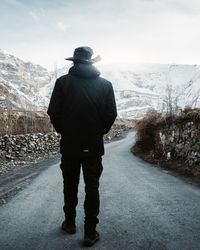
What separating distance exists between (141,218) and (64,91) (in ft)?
6.70

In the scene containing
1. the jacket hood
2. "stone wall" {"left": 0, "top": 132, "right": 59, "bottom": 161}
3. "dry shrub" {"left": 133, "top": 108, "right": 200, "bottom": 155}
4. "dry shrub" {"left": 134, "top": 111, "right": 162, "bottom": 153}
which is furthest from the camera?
"dry shrub" {"left": 134, "top": 111, "right": 162, "bottom": 153}

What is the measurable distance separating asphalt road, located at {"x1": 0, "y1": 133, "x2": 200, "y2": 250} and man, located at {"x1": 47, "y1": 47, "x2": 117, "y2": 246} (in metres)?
0.35

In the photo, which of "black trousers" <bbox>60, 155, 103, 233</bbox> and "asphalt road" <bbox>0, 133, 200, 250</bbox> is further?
"black trousers" <bbox>60, 155, 103, 233</bbox>

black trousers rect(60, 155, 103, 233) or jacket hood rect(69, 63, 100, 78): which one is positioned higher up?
jacket hood rect(69, 63, 100, 78)

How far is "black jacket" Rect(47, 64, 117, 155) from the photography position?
443cm

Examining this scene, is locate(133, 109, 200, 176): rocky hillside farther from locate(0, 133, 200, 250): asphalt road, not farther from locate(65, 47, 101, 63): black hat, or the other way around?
locate(65, 47, 101, 63): black hat

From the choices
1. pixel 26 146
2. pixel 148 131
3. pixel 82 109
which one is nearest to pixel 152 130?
pixel 148 131

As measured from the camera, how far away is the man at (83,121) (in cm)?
441

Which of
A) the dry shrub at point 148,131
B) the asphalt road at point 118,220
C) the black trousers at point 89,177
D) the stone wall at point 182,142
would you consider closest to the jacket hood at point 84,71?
the black trousers at point 89,177

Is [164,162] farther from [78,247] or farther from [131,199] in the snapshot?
[78,247]

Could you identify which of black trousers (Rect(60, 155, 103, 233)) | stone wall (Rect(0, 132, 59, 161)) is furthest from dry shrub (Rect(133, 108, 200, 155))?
black trousers (Rect(60, 155, 103, 233))

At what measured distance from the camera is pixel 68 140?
445cm

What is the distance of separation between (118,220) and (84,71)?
79.9 inches

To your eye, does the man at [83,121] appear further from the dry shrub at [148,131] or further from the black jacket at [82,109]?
the dry shrub at [148,131]
